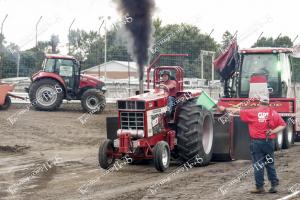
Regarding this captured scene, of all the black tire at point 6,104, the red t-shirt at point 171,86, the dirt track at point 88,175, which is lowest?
the dirt track at point 88,175

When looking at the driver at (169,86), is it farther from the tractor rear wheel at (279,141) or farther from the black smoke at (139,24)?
the tractor rear wheel at (279,141)

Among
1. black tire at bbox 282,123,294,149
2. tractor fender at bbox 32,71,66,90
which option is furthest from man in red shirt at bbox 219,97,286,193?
tractor fender at bbox 32,71,66,90

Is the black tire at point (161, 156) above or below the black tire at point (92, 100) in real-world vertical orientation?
below

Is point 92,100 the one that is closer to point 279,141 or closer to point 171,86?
point 279,141

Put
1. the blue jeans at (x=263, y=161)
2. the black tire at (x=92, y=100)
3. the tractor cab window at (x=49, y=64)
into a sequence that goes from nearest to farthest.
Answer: the blue jeans at (x=263, y=161)
the black tire at (x=92, y=100)
the tractor cab window at (x=49, y=64)

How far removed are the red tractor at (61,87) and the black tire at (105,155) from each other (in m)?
10.5

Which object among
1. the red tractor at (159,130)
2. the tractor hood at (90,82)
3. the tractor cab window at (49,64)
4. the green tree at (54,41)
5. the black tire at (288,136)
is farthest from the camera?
the green tree at (54,41)

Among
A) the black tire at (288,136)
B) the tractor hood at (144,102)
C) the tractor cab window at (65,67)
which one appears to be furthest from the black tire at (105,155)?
the tractor cab window at (65,67)

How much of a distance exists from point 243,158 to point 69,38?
15307mm

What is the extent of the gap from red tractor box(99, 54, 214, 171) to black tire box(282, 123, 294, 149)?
381cm

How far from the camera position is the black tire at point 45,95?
2217 centimetres

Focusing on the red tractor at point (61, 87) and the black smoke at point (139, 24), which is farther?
the red tractor at point (61, 87)

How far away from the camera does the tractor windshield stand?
1645 cm

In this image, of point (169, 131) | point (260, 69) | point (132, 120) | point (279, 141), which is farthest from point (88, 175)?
point (260, 69)
